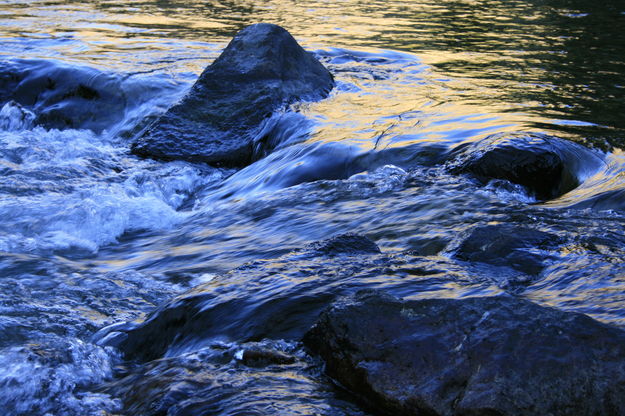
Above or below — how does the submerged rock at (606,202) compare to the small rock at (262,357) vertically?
above

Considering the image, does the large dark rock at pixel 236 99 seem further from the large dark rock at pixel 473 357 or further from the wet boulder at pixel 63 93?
the large dark rock at pixel 473 357

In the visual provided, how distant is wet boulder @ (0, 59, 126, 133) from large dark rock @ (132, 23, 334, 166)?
179cm

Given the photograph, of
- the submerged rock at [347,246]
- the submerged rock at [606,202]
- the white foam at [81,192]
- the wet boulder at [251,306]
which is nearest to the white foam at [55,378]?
the wet boulder at [251,306]

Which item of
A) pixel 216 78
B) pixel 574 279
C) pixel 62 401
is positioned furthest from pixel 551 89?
pixel 62 401

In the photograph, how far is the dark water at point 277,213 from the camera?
126 inches

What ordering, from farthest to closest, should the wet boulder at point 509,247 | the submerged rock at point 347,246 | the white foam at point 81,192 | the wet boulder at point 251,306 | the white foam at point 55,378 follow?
the white foam at point 81,192 → the submerged rock at point 347,246 → the wet boulder at point 509,247 → the wet boulder at point 251,306 → the white foam at point 55,378

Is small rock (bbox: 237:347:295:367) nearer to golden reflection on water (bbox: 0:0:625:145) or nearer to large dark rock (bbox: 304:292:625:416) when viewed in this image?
large dark rock (bbox: 304:292:625:416)

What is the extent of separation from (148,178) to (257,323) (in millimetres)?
4174

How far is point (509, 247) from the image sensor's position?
3855 mm

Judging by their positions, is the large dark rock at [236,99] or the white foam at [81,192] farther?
the large dark rock at [236,99]

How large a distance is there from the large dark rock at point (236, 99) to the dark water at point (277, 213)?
0.78ft

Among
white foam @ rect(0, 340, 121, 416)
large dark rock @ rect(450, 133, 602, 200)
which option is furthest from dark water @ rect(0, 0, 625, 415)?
large dark rock @ rect(450, 133, 602, 200)

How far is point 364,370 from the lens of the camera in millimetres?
2686

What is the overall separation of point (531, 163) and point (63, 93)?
6999 mm
